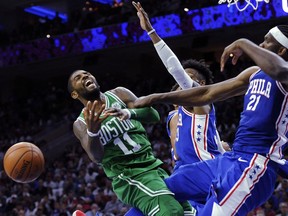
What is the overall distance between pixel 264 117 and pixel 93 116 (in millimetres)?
1249

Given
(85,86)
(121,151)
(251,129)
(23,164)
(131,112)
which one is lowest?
(23,164)

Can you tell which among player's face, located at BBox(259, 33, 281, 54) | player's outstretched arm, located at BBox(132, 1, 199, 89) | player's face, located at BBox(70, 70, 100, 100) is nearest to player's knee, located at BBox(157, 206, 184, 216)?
player's outstretched arm, located at BBox(132, 1, 199, 89)

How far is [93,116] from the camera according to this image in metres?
4.45

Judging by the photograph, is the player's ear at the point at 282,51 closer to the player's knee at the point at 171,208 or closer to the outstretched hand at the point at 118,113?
the outstretched hand at the point at 118,113

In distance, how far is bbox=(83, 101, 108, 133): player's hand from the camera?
14.5ft

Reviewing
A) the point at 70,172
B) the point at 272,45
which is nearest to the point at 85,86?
the point at 272,45

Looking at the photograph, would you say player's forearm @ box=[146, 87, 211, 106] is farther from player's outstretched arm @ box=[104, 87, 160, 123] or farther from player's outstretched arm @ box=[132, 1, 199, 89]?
player's outstretched arm @ box=[132, 1, 199, 89]

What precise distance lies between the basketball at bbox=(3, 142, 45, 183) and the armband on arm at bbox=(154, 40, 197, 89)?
174cm

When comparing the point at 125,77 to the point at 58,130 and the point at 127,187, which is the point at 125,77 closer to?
the point at 58,130

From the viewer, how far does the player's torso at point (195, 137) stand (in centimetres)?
517

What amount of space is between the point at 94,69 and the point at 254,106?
60.1 feet

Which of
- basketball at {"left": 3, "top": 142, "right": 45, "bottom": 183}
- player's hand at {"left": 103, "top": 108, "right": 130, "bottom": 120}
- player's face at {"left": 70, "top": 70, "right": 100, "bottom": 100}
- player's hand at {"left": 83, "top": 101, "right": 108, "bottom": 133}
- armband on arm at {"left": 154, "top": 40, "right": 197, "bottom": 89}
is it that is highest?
player's hand at {"left": 103, "top": 108, "right": 130, "bottom": 120}


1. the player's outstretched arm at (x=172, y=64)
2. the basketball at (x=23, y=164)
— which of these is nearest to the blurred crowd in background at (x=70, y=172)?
the basketball at (x=23, y=164)

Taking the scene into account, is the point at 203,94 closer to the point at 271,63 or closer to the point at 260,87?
the point at 260,87
